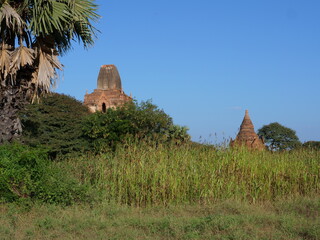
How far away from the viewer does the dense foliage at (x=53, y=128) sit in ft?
49.9

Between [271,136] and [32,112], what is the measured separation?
26606 mm

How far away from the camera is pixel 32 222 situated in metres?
6.54

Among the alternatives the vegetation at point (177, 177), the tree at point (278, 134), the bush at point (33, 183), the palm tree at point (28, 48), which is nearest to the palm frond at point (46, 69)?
the palm tree at point (28, 48)

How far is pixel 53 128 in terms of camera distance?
15594 millimetres

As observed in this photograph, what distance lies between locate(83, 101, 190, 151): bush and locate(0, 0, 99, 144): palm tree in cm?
334

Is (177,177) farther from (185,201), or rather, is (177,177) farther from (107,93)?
(107,93)

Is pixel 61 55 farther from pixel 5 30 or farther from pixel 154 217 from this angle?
pixel 154 217

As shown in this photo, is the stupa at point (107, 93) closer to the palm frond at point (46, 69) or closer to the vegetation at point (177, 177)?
the palm frond at point (46, 69)

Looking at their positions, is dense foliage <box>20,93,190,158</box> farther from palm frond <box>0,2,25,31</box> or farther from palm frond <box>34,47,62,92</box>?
palm frond <box>0,2,25,31</box>

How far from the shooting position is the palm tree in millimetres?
11500

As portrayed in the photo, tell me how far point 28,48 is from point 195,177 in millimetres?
6718

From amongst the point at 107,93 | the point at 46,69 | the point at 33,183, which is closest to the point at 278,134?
the point at 107,93

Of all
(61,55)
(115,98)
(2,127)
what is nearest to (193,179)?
(2,127)

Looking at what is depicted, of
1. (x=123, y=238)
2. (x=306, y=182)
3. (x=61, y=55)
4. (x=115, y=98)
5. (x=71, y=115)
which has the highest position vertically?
(x=115, y=98)
